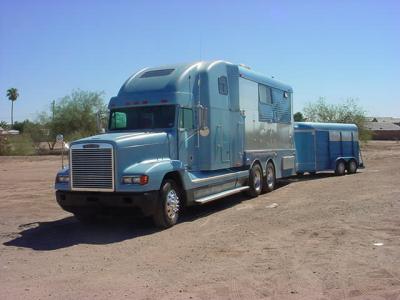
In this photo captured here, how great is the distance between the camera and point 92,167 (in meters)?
10.5

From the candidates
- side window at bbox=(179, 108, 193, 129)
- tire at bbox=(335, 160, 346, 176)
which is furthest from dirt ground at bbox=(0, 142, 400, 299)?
tire at bbox=(335, 160, 346, 176)

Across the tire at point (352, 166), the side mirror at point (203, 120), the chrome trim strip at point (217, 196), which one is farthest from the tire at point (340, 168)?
the side mirror at point (203, 120)

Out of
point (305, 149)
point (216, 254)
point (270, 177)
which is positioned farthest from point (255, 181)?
point (305, 149)

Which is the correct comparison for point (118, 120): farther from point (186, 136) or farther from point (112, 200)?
point (112, 200)

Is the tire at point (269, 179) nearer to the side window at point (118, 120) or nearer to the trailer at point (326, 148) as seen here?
the trailer at point (326, 148)

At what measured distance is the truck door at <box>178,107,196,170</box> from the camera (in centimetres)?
1211

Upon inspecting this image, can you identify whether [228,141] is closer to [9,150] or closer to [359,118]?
[9,150]

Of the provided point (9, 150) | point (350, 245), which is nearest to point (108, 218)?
point (350, 245)

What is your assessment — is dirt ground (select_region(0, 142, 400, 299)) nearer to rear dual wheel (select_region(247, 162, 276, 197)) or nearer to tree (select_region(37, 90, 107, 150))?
rear dual wheel (select_region(247, 162, 276, 197))

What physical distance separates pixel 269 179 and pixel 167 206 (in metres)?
7.25

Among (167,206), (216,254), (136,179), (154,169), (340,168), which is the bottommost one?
(216,254)

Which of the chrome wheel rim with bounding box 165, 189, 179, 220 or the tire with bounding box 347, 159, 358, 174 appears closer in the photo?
the chrome wheel rim with bounding box 165, 189, 179, 220

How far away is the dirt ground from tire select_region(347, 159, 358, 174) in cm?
1216

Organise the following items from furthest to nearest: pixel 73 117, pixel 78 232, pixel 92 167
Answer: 1. pixel 73 117
2. pixel 78 232
3. pixel 92 167
